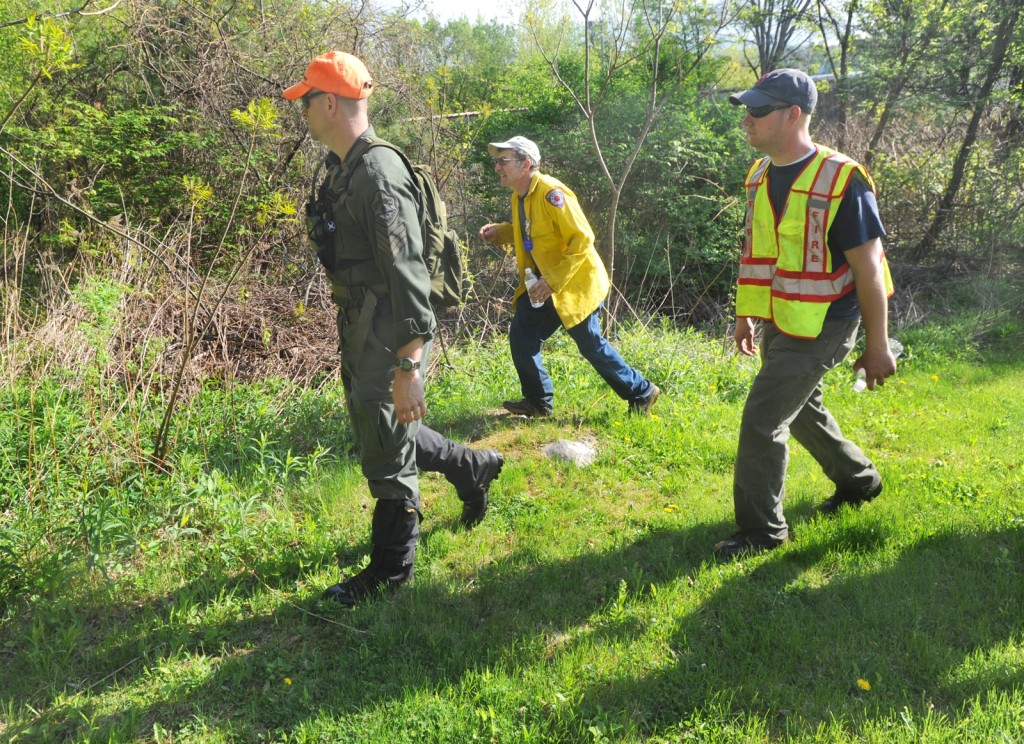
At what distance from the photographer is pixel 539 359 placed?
541 cm

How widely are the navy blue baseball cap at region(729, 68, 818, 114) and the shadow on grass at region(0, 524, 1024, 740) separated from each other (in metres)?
2.04

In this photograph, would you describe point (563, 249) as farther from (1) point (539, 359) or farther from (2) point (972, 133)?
(2) point (972, 133)

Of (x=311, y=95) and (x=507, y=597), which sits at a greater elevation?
(x=311, y=95)

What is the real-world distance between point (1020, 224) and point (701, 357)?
22.8 feet

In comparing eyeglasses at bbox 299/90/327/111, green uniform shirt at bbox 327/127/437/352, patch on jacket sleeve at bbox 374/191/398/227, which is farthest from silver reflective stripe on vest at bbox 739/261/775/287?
eyeglasses at bbox 299/90/327/111

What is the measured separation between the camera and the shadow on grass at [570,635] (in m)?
2.68

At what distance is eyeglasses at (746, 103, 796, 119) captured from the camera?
3145mm

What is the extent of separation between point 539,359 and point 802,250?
2.48 metres

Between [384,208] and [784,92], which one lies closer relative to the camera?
[384,208]

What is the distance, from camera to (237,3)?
7.70m

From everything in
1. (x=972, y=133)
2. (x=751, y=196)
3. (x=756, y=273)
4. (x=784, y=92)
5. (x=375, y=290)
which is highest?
(x=972, y=133)

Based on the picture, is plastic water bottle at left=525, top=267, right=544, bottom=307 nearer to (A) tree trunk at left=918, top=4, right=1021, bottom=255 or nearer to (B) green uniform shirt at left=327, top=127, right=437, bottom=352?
(B) green uniform shirt at left=327, top=127, right=437, bottom=352

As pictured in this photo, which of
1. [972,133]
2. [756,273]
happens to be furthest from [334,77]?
[972,133]

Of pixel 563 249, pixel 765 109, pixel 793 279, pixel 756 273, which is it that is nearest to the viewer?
pixel 765 109
